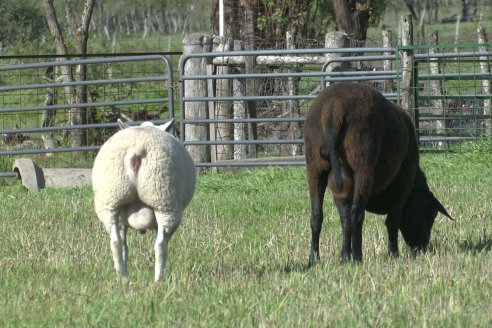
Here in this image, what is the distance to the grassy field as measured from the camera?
19.1ft

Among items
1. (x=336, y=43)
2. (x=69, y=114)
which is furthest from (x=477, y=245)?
(x=69, y=114)

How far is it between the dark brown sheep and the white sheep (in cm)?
119

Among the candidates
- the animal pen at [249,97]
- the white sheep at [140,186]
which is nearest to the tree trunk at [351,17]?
the animal pen at [249,97]

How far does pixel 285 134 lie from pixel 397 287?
11.2 meters

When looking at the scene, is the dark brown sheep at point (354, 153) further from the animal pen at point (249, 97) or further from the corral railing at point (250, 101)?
the corral railing at point (250, 101)

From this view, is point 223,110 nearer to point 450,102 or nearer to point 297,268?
point 450,102

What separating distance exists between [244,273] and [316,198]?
0.94 meters

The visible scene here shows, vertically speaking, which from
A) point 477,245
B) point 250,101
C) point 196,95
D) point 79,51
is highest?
point 79,51

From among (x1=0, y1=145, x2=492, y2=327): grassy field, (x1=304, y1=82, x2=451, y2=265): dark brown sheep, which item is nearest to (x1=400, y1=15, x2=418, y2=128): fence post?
(x1=0, y1=145, x2=492, y2=327): grassy field

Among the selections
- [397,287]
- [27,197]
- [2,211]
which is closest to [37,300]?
[397,287]

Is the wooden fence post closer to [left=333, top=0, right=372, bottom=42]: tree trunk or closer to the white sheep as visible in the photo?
[left=333, top=0, right=372, bottom=42]: tree trunk

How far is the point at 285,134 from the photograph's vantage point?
17.7 meters

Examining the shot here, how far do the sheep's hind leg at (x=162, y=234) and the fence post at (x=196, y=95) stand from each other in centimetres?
918

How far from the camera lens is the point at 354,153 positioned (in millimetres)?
7547
